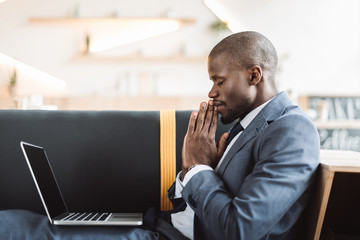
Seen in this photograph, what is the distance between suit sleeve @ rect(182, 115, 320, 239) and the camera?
856mm

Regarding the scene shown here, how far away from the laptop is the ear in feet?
2.05

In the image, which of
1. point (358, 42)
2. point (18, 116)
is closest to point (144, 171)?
point (18, 116)

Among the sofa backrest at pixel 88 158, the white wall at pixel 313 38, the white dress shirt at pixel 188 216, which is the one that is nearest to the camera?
the white dress shirt at pixel 188 216

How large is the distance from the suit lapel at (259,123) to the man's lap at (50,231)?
0.36 m

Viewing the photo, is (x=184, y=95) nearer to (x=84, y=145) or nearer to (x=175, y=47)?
(x=175, y=47)

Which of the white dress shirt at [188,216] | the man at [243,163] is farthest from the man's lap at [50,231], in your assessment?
the white dress shirt at [188,216]

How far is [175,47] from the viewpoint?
15.9 feet

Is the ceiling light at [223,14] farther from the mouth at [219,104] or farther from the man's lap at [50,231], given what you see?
→ the man's lap at [50,231]

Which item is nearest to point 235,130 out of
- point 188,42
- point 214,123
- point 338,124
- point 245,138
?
point 214,123

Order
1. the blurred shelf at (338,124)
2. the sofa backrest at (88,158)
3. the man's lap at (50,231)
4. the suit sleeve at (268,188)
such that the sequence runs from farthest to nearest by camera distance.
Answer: the blurred shelf at (338,124), the sofa backrest at (88,158), the man's lap at (50,231), the suit sleeve at (268,188)

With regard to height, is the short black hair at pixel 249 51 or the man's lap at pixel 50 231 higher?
the short black hair at pixel 249 51

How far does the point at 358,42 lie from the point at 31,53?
464cm

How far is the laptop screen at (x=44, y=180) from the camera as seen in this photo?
3.94 ft

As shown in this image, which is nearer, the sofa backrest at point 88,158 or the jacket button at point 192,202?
the jacket button at point 192,202
